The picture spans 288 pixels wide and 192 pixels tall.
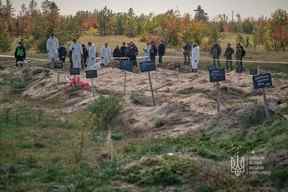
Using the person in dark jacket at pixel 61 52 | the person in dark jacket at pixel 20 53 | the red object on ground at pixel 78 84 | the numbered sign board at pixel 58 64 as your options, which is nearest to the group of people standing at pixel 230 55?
the person in dark jacket at pixel 61 52

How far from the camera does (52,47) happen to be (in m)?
28.0

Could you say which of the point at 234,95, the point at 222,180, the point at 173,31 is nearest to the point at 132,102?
the point at 234,95

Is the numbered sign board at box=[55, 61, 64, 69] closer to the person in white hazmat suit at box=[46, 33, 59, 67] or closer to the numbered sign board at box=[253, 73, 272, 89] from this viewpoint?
the person in white hazmat suit at box=[46, 33, 59, 67]

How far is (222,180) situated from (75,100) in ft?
40.5

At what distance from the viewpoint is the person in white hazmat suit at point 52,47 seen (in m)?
27.8

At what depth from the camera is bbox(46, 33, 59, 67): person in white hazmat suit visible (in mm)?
27797

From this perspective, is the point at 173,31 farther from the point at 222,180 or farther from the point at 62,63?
the point at 222,180

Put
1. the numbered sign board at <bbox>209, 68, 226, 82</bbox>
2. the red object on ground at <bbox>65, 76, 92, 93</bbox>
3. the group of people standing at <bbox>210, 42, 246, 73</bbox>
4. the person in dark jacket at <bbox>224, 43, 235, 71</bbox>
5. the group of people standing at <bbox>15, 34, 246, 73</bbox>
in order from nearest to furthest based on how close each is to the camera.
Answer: the numbered sign board at <bbox>209, 68, 226, 82</bbox>
the red object on ground at <bbox>65, 76, 92, 93</bbox>
the group of people standing at <bbox>15, 34, 246, 73</bbox>
the group of people standing at <bbox>210, 42, 246, 73</bbox>
the person in dark jacket at <bbox>224, 43, 235, 71</bbox>

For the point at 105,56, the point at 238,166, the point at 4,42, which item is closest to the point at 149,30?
the point at 4,42

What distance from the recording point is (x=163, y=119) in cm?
1552

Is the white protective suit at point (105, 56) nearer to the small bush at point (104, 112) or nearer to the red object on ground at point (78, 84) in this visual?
the red object on ground at point (78, 84)

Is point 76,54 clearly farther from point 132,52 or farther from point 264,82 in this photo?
point 264,82

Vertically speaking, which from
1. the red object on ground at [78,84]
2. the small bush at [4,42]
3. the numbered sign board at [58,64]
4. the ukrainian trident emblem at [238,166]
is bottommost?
the ukrainian trident emblem at [238,166]

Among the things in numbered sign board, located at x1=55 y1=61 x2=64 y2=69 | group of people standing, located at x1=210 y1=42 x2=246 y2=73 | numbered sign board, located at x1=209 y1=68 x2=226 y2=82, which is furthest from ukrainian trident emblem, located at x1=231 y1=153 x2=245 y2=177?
numbered sign board, located at x1=55 y1=61 x2=64 y2=69
